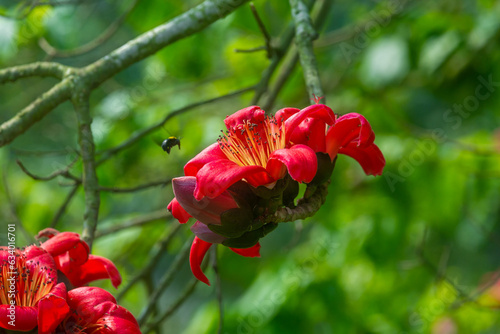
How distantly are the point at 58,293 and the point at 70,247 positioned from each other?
15cm

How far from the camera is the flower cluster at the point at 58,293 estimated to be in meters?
1.19

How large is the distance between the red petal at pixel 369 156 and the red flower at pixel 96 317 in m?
0.64

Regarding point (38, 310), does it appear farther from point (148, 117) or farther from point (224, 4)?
point (148, 117)

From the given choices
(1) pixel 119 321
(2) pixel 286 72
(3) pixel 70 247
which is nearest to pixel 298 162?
(1) pixel 119 321

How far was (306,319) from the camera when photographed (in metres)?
2.54

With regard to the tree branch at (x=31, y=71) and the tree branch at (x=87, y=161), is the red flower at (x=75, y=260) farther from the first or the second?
the tree branch at (x=31, y=71)

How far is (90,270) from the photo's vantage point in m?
1.46

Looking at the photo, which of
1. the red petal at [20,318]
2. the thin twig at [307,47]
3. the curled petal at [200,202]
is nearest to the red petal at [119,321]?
the red petal at [20,318]

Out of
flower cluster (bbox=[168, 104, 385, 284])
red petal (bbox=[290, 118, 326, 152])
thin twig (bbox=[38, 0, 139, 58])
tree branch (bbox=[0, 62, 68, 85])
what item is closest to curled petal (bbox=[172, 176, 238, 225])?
flower cluster (bbox=[168, 104, 385, 284])

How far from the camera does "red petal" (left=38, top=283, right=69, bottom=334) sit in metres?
1.17

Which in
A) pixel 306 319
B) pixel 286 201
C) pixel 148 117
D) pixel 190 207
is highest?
pixel 190 207

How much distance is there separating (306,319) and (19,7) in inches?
73.4

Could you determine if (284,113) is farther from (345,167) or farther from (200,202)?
(345,167)

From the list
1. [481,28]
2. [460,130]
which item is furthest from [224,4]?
[460,130]
